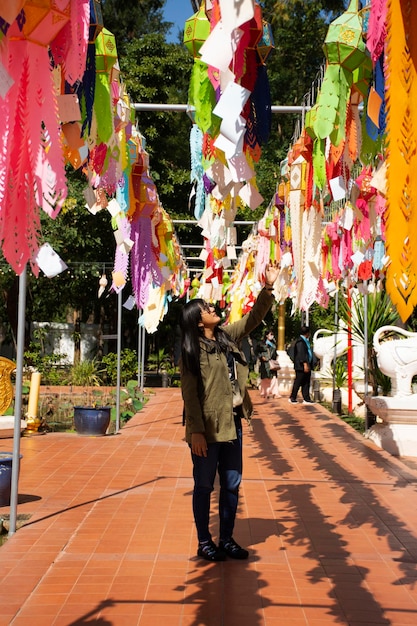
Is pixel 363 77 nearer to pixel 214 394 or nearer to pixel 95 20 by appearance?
pixel 95 20

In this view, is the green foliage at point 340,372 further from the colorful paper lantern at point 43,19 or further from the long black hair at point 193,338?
the colorful paper lantern at point 43,19

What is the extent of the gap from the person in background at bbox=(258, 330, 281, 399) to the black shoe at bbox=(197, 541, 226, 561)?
445 inches

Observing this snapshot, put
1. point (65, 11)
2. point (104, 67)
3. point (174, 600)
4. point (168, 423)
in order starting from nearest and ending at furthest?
point (65, 11), point (104, 67), point (174, 600), point (168, 423)

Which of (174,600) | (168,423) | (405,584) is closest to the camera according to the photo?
(174,600)

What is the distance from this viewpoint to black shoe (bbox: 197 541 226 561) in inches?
194

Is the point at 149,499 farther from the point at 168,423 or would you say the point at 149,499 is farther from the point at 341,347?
the point at 341,347

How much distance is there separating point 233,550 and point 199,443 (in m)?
0.78

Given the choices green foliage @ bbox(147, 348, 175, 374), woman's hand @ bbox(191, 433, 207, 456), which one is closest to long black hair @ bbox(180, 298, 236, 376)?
woman's hand @ bbox(191, 433, 207, 456)

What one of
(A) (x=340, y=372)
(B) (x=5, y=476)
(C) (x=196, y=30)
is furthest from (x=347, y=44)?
(A) (x=340, y=372)

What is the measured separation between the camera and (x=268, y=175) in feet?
77.5

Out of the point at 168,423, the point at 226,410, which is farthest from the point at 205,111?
the point at 168,423

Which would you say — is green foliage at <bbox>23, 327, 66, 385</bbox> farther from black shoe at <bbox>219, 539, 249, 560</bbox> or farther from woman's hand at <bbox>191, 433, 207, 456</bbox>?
woman's hand at <bbox>191, 433, 207, 456</bbox>

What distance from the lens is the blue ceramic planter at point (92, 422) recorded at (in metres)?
10.6

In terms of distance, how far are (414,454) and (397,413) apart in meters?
0.51
